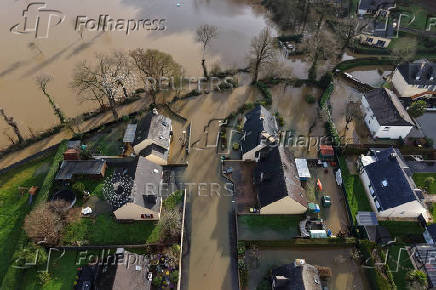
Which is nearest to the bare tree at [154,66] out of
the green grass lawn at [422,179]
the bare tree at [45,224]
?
the bare tree at [45,224]

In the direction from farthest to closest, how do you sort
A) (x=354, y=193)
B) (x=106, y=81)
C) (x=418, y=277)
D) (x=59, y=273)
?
1. (x=106, y=81)
2. (x=354, y=193)
3. (x=59, y=273)
4. (x=418, y=277)

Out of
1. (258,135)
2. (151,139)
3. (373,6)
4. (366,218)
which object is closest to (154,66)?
(151,139)

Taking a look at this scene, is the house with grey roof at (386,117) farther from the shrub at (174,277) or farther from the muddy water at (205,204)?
the shrub at (174,277)

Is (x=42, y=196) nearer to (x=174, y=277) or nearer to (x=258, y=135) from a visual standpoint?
(x=174, y=277)

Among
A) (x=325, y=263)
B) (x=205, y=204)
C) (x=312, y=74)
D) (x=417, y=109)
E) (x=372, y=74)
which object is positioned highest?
(x=372, y=74)

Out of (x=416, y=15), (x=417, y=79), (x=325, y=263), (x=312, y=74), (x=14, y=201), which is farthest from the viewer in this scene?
(x=416, y=15)

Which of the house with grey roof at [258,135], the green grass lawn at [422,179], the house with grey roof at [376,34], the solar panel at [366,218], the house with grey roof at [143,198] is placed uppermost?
the house with grey roof at [376,34]

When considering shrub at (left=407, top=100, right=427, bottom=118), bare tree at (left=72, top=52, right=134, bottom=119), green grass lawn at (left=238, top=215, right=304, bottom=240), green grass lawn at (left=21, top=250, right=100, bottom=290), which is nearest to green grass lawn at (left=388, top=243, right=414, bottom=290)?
green grass lawn at (left=238, top=215, right=304, bottom=240)

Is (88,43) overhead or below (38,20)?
below

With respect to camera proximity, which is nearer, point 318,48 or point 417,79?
point 417,79
